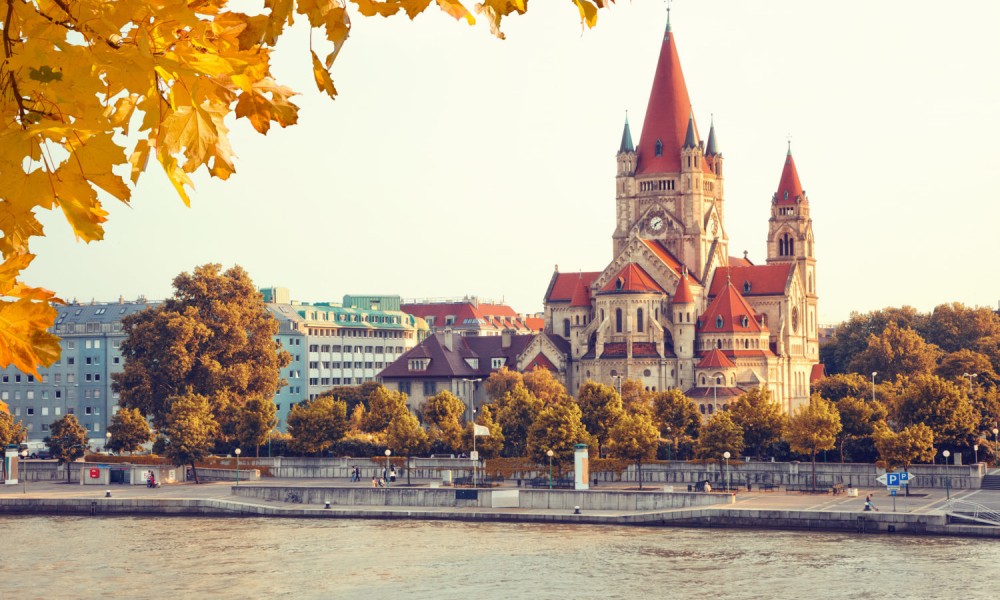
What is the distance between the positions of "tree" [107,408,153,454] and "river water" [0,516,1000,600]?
24.9 metres

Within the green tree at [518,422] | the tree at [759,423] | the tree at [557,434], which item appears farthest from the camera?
the green tree at [518,422]

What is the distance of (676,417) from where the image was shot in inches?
3718

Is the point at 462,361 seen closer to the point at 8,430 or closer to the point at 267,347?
the point at 267,347

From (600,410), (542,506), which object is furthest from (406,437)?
(542,506)

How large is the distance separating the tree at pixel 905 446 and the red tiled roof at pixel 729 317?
4828 cm

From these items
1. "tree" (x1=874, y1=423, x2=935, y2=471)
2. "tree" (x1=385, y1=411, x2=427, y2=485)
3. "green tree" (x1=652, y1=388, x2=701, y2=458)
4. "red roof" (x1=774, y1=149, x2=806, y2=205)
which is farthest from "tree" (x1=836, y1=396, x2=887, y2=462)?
"red roof" (x1=774, y1=149, x2=806, y2=205)

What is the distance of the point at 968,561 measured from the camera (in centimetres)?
5450

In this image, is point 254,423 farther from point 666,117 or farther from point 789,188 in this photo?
point 789,188

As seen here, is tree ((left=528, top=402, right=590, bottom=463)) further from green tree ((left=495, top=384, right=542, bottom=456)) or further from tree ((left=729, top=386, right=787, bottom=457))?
tree ((left=729, top=386, right=787, bottom=457))

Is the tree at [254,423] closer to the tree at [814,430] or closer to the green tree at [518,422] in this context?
the green tree at [518,422]

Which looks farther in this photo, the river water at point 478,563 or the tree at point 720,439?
the tree at point 720,439

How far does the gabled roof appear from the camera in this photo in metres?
144

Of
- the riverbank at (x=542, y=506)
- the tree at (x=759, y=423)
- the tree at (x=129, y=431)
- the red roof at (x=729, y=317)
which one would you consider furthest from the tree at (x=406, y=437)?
the red roof at (x=729, y=317)

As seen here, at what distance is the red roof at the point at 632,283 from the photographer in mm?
126625
